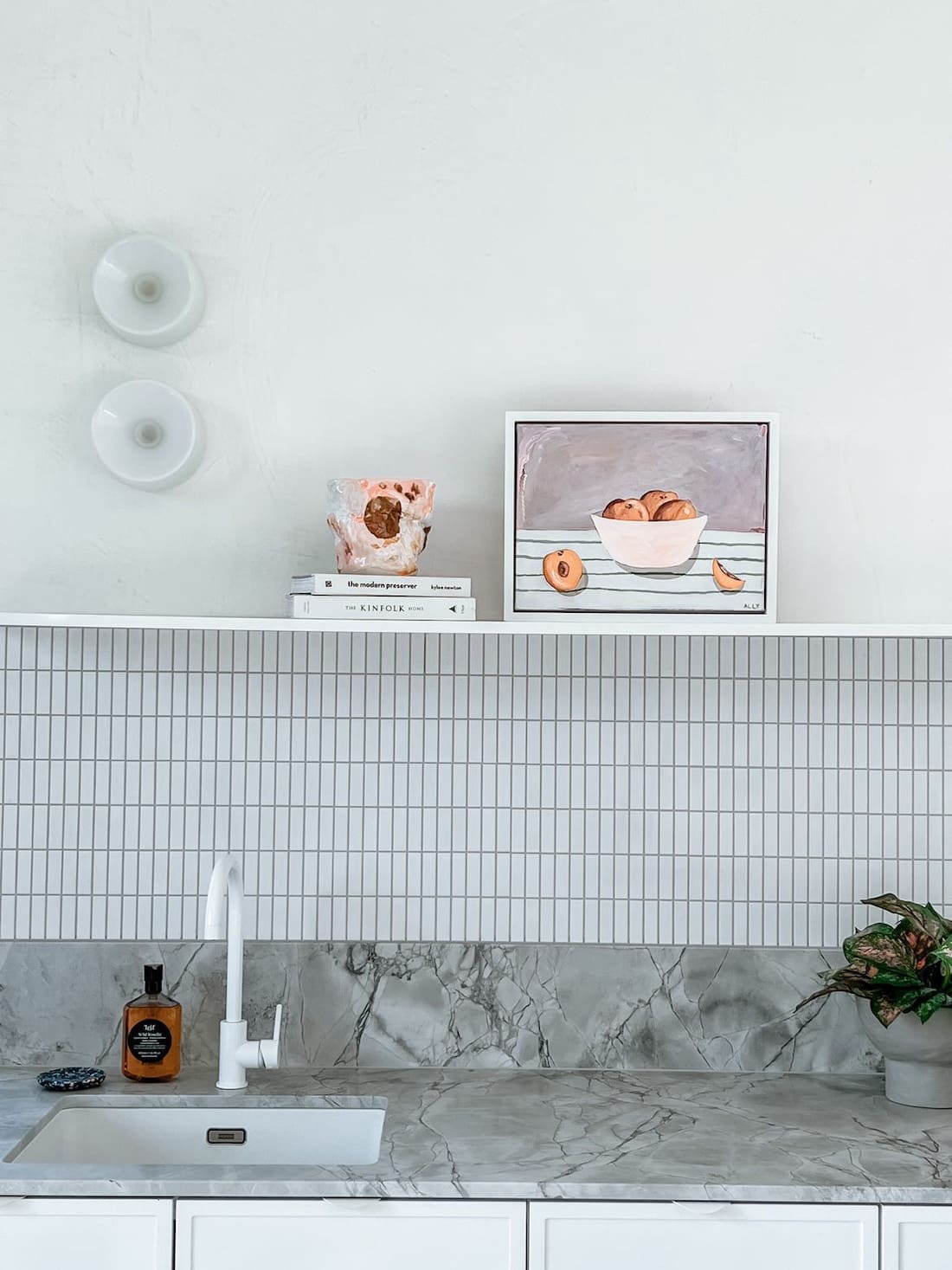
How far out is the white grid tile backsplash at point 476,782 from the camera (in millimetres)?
1959

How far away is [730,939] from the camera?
6.42 feet

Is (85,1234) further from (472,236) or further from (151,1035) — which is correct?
(472,236)

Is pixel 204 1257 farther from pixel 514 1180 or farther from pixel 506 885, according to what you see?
pixel 506 885

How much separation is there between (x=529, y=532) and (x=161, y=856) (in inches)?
31.1

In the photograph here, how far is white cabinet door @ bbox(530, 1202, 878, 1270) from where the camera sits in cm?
146

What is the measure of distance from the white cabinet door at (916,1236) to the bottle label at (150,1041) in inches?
41.0

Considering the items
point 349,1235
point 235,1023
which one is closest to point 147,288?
point 235,1023

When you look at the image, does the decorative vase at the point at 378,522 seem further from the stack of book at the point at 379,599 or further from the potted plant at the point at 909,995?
the potted plant at the point at 909,995

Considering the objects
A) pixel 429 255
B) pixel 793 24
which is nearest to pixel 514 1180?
pixel 429 255

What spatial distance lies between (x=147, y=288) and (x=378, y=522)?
1.87ft

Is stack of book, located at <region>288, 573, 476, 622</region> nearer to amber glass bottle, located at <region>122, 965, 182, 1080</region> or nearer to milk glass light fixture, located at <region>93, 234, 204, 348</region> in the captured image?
milk glass light fixture, located at <region>93, 234, 204, 348</region>

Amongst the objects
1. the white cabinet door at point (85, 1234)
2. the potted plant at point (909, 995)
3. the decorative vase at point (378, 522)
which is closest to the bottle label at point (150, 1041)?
the white cabinet door at point (85, 1234)

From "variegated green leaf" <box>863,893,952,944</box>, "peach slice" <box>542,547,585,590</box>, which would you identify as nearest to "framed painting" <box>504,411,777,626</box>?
"peach slice" <box>542,547,585,590</box>

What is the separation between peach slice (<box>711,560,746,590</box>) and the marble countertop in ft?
2.49
